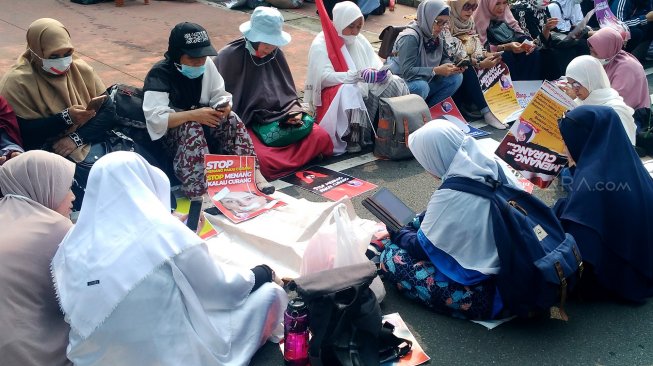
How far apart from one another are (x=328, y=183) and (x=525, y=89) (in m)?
2.94

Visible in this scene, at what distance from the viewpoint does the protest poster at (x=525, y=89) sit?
22.0ft

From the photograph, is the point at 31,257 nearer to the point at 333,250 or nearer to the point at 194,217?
the point at 194,217

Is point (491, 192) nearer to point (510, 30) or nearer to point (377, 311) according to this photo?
point (377, 311)

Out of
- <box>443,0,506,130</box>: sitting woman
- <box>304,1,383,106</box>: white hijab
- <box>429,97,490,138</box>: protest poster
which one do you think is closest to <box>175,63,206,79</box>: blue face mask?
<box>304,1,383,106</box>: white hijab

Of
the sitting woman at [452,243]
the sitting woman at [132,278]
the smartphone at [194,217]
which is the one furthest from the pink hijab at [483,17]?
the sitting woman at [132,278]

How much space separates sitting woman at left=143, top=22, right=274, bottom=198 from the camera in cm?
439

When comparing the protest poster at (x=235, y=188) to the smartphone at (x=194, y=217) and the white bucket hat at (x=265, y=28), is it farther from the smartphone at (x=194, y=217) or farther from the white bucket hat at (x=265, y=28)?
the white bucket hat at (x=265, y=28)

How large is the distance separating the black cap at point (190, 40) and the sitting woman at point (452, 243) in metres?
1.73

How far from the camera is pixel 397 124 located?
5312 mm

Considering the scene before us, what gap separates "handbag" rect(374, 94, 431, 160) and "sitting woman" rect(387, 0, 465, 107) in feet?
1.54

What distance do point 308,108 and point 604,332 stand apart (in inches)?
119

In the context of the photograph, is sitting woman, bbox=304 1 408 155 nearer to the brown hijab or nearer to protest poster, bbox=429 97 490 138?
protest poster, bbox=429 97 490 138

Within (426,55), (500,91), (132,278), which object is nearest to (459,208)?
(132,278)

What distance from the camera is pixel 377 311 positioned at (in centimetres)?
287
